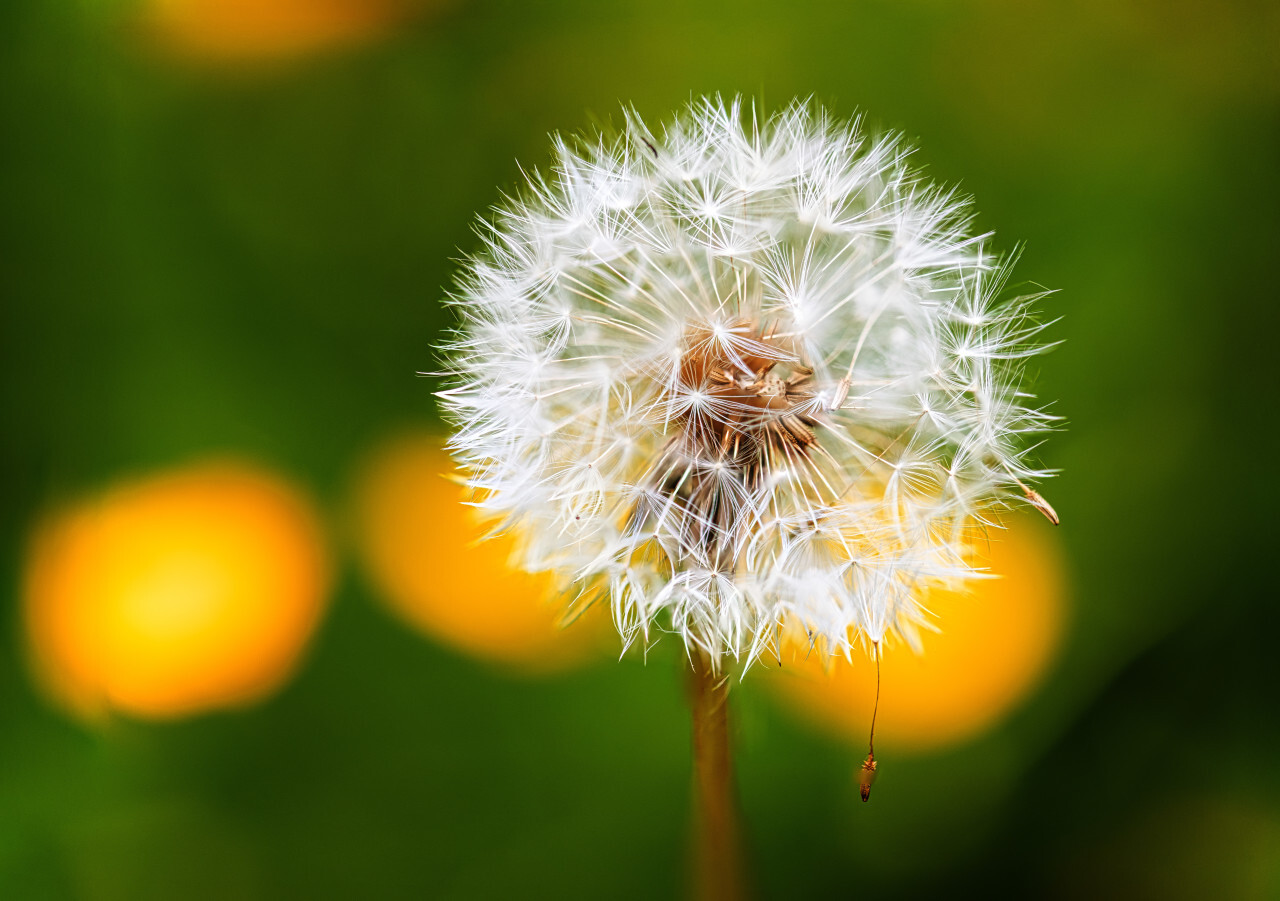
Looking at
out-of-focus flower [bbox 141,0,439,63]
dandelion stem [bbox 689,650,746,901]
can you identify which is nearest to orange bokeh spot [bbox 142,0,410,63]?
out-of-focus flower [bbox 141,0,439,63]

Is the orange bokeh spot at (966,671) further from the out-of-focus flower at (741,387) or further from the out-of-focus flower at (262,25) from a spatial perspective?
the out-of-focus flower at (262,25)

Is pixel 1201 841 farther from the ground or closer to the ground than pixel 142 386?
closer to the ground

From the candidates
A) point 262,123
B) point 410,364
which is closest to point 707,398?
point 410,364

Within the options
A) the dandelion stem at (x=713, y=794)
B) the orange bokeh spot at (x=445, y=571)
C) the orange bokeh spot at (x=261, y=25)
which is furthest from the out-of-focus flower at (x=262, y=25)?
the dandelion stem at (x=713, y=794)

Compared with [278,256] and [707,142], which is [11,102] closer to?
[278,256]

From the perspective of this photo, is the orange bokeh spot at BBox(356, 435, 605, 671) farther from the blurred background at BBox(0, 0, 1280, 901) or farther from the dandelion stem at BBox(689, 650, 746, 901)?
the dandelion stem at BBox(689, 650, 746, 901)

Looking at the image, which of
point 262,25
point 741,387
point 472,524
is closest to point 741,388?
point 741,387

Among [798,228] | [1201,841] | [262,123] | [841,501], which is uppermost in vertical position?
[262,123]
